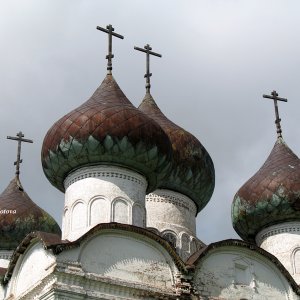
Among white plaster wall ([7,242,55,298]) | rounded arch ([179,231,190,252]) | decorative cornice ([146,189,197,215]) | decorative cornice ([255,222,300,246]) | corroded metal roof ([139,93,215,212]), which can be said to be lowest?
white plaster wall ([7,242,55,298])

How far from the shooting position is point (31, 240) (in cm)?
1039

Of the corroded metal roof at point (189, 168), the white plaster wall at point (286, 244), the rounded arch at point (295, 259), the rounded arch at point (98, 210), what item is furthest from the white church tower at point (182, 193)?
the rounded arch at point (98, 210)

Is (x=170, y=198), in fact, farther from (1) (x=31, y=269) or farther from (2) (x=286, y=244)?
(1) (x=31, y=269)

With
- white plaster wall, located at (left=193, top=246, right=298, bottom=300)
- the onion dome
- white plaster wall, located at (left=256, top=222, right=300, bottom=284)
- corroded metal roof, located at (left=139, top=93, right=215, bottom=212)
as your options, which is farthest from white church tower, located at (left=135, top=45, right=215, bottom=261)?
white plaster wall, located at (left=193, top=246, right=298, bottom=300)

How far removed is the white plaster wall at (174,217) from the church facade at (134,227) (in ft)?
0.06

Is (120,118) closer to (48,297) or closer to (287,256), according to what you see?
(48,297)

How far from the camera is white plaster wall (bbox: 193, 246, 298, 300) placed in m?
10.5

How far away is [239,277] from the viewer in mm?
10945

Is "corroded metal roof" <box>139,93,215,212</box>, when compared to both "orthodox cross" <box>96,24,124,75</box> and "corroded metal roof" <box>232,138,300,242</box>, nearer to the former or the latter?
→ "corroded metal roof" <box>232,138,300,242</box>

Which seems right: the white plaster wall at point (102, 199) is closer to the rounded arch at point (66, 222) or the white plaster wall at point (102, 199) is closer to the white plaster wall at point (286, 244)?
the rounded arch at point (66, 222)

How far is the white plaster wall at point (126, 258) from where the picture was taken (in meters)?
9.80

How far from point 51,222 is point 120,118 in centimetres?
474

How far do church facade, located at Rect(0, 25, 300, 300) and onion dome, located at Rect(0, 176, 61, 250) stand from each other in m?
2.31

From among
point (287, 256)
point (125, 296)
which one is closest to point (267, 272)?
point (287, 256)
